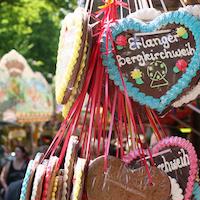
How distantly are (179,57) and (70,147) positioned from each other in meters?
0.46

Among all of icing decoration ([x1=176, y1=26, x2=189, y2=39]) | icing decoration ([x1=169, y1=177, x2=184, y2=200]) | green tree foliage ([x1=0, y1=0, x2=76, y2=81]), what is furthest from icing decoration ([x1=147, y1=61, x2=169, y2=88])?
green tree foliage ([x1=0, y1=0, x2=76, y2=81])

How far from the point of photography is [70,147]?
178cm

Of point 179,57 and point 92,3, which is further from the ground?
point 92,3

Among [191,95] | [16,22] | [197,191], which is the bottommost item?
[197,191]

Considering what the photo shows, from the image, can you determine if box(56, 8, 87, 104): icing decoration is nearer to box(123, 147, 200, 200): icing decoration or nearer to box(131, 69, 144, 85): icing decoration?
box(131, 69, 144, 85): icing decoration

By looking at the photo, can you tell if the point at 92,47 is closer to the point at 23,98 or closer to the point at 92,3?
the point at 92,3

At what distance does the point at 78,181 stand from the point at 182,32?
23.3 inches

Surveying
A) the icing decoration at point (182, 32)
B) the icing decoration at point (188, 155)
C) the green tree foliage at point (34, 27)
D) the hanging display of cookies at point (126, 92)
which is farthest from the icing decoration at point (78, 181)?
the green tree foliage at point (34, 27)

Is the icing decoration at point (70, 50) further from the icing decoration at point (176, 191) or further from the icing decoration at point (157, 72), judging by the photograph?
the icing decoration at point (176, 191)

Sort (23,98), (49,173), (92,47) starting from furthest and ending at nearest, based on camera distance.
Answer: (23,98) → (92,47) → (49,173)

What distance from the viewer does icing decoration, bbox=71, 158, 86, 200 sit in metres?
1.67

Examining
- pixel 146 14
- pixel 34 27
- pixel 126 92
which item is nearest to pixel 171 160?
pixel 126 92

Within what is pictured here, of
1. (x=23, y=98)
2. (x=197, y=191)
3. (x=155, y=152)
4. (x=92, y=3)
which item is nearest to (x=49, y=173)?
(x=155, y=152)

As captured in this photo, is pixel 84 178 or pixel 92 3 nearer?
pixel 84 178
